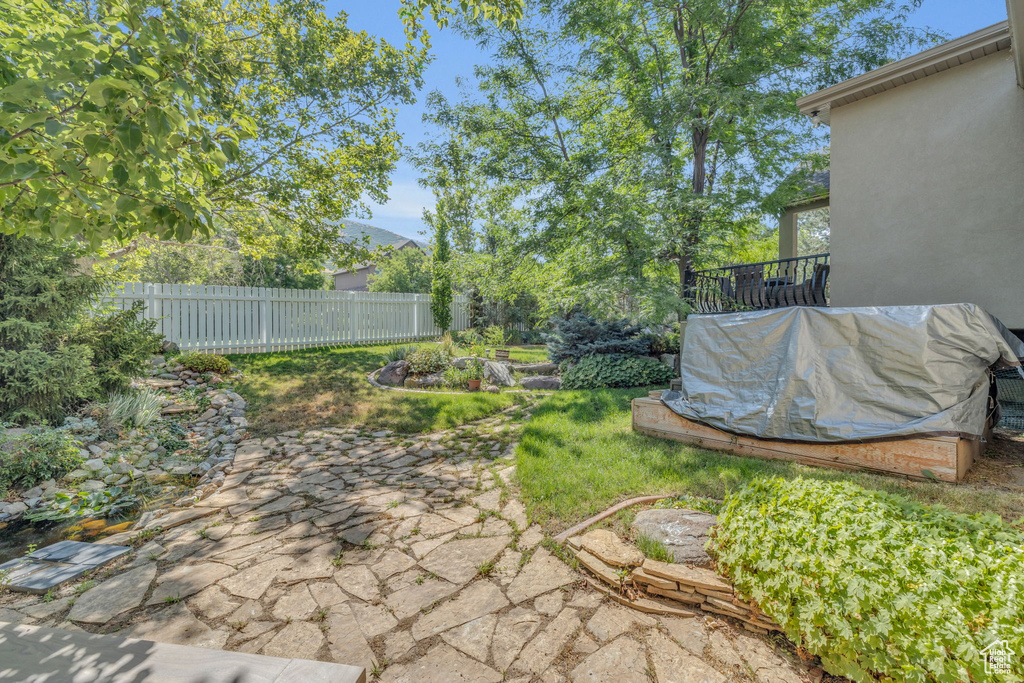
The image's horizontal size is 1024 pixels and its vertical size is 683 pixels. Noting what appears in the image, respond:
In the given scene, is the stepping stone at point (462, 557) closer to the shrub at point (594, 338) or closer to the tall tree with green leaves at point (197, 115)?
the tall tree with green leaves at point (197, 115)

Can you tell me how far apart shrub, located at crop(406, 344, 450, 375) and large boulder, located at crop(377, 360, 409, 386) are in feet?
0.40

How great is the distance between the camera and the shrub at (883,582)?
1514 mm

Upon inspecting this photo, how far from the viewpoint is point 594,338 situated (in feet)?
30.6

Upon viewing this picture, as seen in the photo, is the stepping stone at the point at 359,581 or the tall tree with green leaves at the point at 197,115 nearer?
the tall tree with green leaves at the point at 197,115

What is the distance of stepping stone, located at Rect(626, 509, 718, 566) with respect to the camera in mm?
2366

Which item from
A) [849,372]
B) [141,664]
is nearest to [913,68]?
[849,372]

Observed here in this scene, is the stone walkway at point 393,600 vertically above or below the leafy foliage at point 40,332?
below

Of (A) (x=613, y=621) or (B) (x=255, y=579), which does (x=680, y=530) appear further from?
(B) (x=255, y=579)

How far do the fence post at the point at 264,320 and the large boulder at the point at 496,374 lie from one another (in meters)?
5.39

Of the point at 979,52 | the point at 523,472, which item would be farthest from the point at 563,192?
the point at 523,472

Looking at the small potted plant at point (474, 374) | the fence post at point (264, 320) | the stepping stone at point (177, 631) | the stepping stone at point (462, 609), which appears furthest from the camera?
the fence post at point (264, 320)

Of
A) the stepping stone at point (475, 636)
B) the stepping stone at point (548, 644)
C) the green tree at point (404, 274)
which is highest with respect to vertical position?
the green tree at point (404, 274)

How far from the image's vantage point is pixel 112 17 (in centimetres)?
187

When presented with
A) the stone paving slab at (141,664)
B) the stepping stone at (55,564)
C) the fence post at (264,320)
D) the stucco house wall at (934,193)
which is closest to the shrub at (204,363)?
the fence post at (264,320)
